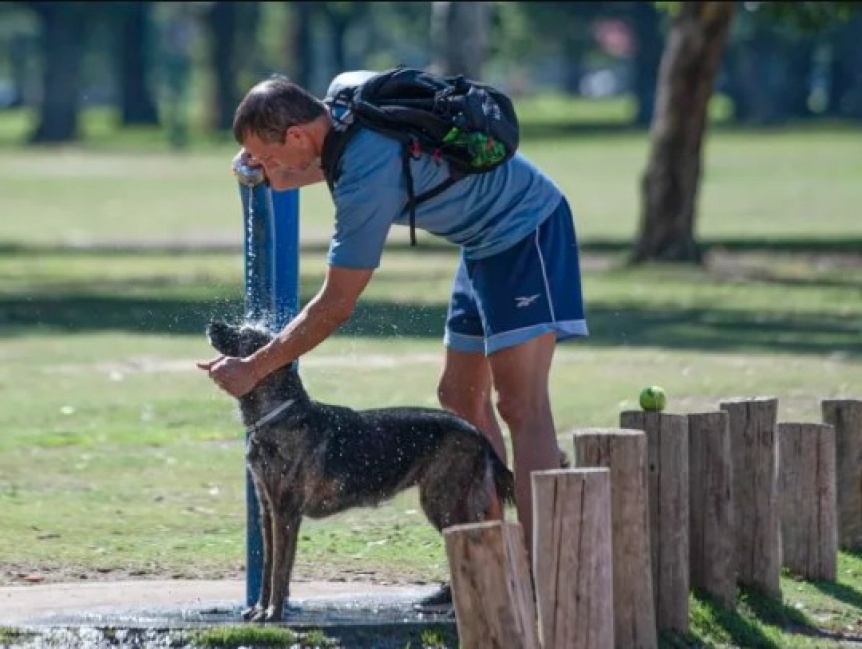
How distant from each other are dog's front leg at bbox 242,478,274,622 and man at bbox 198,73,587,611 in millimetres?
492

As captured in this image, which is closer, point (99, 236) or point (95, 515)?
point (95, 515)

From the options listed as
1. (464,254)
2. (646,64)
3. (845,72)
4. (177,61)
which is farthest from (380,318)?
(177,61)

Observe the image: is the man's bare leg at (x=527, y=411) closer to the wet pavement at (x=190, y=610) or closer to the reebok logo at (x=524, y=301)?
the reebok logo at (x=524, y=301)

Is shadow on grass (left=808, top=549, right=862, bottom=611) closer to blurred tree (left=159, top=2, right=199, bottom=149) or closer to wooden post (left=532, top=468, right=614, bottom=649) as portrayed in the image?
wooden post (left=532, top=468, right=614, bottom=649)

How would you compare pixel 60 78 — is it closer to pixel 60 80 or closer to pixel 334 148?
pixel 60 80

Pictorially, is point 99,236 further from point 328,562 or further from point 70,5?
point 70,5

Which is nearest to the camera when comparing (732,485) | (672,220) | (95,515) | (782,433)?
(732,485)

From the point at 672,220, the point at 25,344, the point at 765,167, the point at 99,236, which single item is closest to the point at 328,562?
the point at 25,344

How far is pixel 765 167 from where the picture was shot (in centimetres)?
4688

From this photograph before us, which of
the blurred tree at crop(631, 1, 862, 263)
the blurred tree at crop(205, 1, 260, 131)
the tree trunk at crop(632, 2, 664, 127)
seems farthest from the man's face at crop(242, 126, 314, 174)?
the tree trunk at crop(632, 2, 664, 127)

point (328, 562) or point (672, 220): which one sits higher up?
point (672, 220)

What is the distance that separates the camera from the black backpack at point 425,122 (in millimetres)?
7234

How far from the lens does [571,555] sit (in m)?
6.69

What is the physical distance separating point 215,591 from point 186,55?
112 metres
